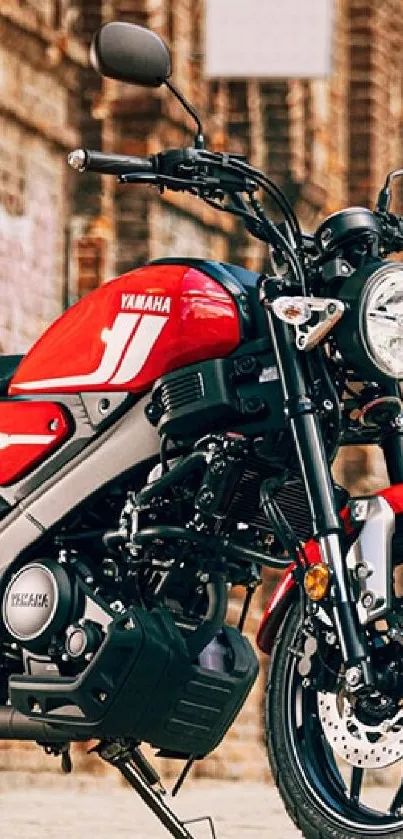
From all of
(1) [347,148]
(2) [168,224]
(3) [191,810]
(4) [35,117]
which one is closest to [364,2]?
(1) [347,148]

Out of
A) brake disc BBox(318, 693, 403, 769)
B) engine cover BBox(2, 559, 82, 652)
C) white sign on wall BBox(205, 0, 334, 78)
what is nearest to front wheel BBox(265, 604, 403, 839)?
brake disc BBox(318, 693, 403, 769)

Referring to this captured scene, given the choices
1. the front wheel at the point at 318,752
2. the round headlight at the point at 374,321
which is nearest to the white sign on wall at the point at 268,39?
the round headlight at the point at 374,321

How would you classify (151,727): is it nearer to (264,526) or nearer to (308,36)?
(264,526)

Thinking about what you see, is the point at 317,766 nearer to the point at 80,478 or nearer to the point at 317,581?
the point at 317,581

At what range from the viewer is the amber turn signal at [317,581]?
19.9 feet

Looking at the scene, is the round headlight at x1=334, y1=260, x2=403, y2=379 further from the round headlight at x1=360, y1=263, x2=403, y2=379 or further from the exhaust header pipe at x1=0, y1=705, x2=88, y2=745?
the exhaust header pipe at x1=0, y1=705, x2=88, y2=745

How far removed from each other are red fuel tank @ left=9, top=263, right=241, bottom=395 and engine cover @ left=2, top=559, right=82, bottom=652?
0.48 metres

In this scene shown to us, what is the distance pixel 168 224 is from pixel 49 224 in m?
1.38

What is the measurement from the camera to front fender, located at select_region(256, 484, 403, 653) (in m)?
6.11

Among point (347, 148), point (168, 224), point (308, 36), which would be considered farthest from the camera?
point (347, 148)

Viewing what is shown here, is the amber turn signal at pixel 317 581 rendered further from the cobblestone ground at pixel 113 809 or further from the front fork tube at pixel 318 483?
the cobblestone ground at pixel 113 809

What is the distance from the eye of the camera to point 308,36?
18188 mm

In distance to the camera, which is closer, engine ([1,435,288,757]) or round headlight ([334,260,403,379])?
round headlight ([334,260,403,379])

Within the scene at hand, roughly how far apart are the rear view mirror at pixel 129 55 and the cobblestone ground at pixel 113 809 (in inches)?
94.3
